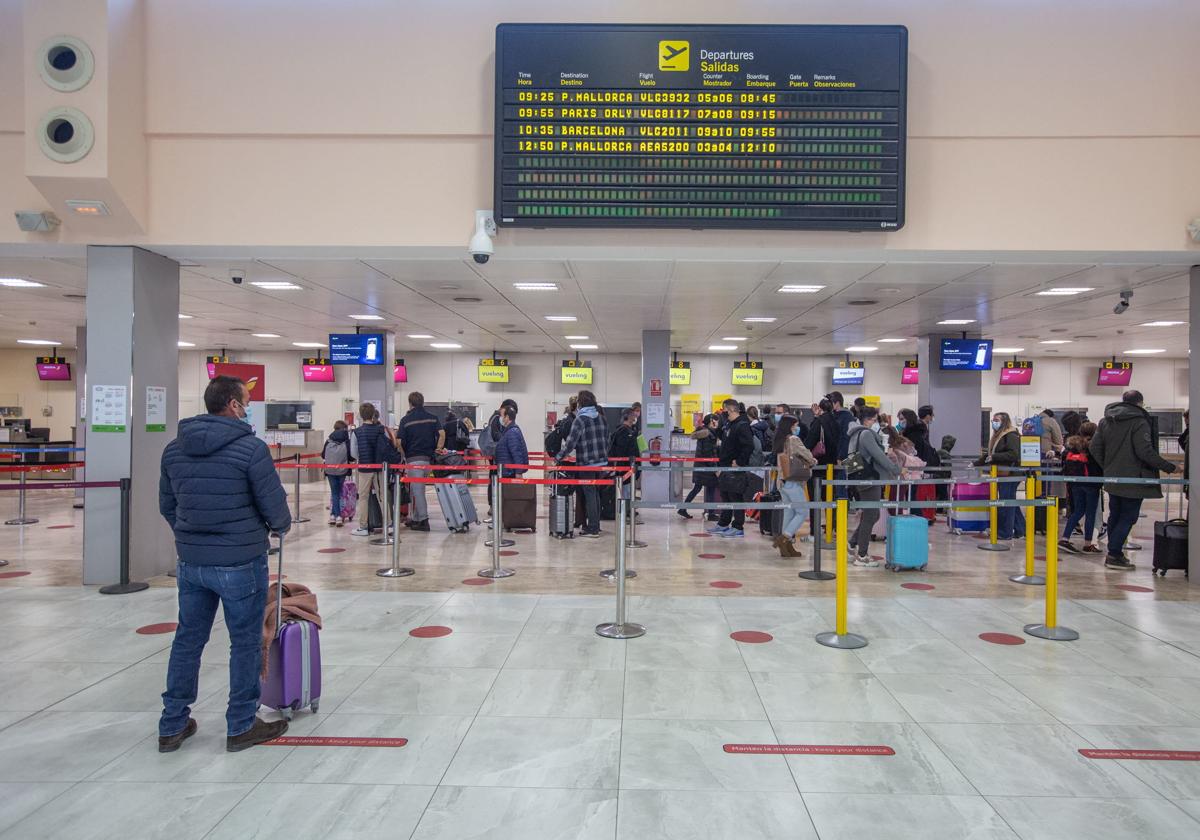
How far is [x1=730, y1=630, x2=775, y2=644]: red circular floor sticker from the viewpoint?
219 inches

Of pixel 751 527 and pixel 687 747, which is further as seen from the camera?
pixel 751 527

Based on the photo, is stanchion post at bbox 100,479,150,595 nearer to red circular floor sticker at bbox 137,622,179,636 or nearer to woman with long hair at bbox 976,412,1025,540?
red circular floor sticker at bbox 137,622,179,636

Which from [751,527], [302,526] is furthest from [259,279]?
[751,527]

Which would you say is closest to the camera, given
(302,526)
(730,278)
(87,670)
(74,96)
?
(87,670)

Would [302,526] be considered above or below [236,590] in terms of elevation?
below

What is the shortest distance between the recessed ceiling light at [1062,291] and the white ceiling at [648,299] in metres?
0.14

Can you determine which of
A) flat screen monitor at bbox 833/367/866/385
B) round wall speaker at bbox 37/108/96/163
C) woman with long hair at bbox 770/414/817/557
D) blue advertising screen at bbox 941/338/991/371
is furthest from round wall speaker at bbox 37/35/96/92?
flat screen monitor at bbox 833/367/866/385

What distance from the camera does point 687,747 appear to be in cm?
372

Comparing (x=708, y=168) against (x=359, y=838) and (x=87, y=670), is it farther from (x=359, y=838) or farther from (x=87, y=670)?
(x=87, y=670)

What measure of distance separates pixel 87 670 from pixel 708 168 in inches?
236

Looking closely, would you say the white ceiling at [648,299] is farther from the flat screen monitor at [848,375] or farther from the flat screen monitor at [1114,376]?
the flat screen monitor at [848,375]

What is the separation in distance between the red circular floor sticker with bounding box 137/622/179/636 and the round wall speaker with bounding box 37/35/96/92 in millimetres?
4571

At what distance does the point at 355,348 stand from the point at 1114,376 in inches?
772

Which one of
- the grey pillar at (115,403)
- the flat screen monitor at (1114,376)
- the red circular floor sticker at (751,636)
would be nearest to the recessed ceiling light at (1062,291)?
the red circular floor sticker at (751,636)
